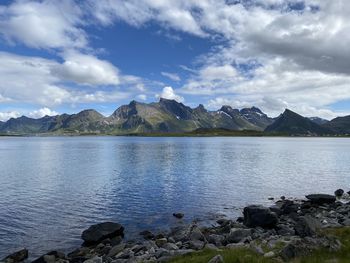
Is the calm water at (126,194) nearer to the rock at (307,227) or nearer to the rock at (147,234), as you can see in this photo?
the rock at (147,234)

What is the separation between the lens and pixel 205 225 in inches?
1718

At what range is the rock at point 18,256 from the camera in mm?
31222

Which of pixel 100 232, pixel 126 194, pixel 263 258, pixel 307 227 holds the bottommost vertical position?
pixel 126 194

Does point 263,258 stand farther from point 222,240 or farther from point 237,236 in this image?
point 237,236

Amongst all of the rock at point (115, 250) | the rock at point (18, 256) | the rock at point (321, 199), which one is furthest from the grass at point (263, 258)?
the rock at point (321, 199)

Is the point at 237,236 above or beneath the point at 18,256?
above

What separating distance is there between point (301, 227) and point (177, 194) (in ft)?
116

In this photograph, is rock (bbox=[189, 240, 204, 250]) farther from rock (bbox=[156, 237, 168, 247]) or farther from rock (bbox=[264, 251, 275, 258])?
rock (bbox=[264, 251, 275, 258])

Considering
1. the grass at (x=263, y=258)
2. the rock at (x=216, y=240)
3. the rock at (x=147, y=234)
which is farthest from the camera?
the rock at (x=147, y=234)

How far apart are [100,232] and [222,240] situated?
43.1ft

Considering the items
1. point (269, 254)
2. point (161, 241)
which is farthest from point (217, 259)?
point (161, 241)

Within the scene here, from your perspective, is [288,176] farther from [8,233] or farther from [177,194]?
[8,233]

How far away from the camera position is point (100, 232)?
122ft

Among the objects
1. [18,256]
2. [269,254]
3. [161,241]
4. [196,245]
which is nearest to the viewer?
[269,254]
